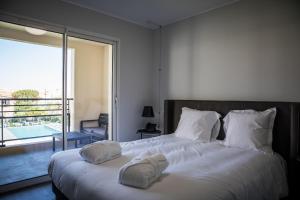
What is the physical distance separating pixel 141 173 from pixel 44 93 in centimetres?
231

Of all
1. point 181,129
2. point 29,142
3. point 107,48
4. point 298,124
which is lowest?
point 29,142

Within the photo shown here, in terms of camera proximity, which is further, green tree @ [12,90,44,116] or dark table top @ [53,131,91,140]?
dark table top @ [53,131,91,140]

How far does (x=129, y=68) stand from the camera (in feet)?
12.2

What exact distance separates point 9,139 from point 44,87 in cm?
88

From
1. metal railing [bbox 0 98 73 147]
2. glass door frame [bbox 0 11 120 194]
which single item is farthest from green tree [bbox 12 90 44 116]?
glass door frame [bbox 0 11 120 194]

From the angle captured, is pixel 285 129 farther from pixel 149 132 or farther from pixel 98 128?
pixel 98 128

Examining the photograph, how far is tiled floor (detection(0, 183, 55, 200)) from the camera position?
7.81ft

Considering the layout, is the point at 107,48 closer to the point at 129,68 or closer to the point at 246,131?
the point at 129,68

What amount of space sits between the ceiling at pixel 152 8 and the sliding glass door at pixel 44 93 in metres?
0.51

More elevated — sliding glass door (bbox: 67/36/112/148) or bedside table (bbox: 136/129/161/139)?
sliding glass door (bbox: 67/36/112/148)

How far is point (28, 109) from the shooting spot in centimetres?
291

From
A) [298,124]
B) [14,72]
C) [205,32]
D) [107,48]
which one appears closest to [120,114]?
[107,48]

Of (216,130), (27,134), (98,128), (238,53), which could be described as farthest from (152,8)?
(27,134)

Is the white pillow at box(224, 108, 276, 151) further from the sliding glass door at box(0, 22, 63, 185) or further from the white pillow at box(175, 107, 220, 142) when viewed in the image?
the sliding glass door at box(0, 22, 63, 185)
